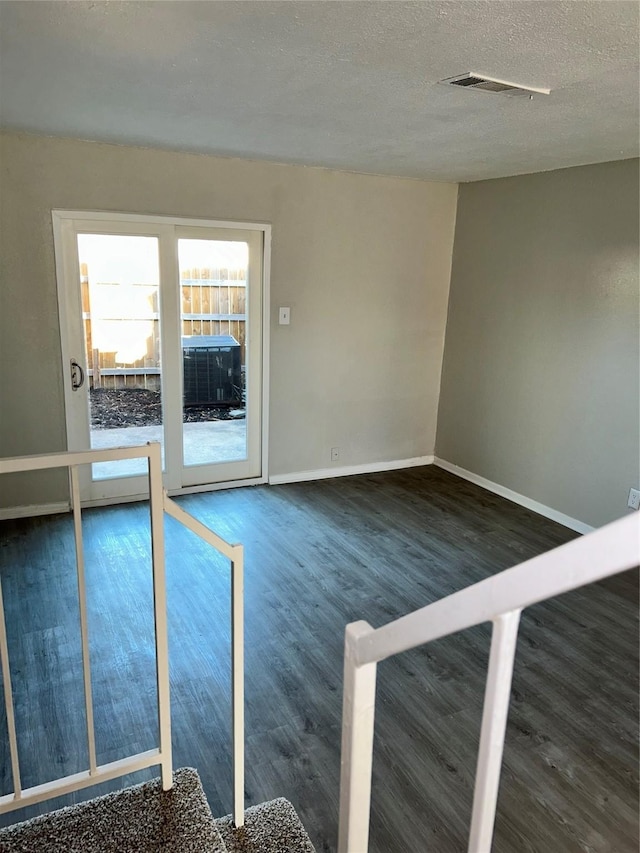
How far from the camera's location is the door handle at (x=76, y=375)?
416 cm

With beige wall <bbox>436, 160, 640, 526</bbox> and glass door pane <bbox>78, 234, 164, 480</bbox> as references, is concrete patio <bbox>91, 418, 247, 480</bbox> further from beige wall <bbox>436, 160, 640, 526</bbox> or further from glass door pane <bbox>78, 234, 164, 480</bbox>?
beige wall <bbox>436, 160, 640, 526</bbox>

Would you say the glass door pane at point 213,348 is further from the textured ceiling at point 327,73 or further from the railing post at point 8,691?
the railing post at point 8,691

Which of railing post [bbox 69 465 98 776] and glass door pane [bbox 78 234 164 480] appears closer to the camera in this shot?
railing post [bbox 69 465 98 776]

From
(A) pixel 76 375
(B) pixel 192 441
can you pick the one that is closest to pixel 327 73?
(A) pixel 76 375

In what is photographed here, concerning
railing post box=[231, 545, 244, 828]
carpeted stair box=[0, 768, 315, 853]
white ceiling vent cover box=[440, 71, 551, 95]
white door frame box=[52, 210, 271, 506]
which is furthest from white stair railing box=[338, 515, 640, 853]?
white door frame box=[52, 210, 271, 506]

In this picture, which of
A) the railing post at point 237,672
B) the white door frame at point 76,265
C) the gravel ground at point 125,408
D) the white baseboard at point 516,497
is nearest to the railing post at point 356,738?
the railing post at point 237,672

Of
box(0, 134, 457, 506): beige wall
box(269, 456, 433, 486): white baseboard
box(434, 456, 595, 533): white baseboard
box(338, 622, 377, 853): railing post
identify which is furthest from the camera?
box(269, 456, 433, 486): white baseboard

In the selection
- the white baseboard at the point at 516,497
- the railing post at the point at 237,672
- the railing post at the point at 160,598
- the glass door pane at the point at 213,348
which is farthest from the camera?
the glass door pane at the point at 213,348

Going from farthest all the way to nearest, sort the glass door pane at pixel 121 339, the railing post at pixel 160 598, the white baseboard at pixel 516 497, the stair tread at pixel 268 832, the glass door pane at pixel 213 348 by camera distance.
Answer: the glass door pane at pixel 213 348 < the white baseboard at pixel 516 497 < the glass door pane at pixel 121 339 < the stair tread at pixel 268 832 < the railing post at pixel 160 598

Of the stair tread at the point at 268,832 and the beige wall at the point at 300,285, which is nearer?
the stair tread at the point at 268,832

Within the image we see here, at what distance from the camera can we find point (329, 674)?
2711 mm

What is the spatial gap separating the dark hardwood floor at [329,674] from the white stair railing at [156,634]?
18.7 inches

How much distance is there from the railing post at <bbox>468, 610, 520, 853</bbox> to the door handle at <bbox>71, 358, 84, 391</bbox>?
4.02 meters

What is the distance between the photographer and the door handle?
4.16 metres
